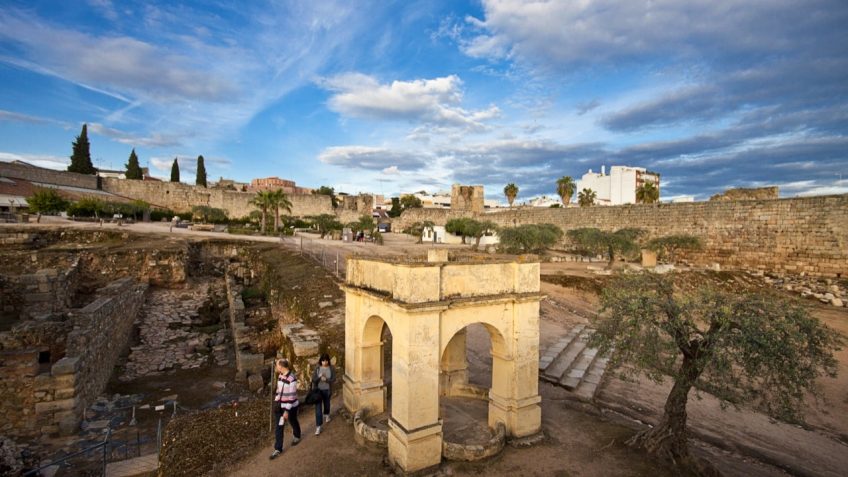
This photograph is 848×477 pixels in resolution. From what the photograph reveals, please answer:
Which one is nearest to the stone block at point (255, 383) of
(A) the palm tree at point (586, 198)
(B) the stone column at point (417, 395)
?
(B) the stone column at point (417, 395)

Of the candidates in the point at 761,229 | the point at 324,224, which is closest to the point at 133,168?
the point at 324,224

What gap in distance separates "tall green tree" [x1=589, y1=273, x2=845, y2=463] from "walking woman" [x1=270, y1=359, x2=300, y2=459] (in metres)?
5.17

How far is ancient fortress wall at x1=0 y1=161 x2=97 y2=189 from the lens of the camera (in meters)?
45.0

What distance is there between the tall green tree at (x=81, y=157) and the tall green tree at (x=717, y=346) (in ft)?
232

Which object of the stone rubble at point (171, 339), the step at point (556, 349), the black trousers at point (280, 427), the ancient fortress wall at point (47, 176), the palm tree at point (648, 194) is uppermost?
the ancient fortress wall at point (47, 176)

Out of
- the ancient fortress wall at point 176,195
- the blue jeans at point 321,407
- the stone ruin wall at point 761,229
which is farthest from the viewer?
the ancient fortress wall at point 176,195

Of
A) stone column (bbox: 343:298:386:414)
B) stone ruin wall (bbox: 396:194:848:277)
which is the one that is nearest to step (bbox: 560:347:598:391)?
stone column (bbox: 343:298:386:414)

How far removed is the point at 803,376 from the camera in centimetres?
531

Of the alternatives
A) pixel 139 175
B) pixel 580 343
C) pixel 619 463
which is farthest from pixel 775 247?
pixel 139 175

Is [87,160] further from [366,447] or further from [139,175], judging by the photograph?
[366,447]

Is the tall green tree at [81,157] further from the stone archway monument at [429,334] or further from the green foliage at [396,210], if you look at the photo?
the stone archway monument at [429,334]

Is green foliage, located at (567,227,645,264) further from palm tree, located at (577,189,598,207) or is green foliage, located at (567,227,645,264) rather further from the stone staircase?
palm tree, located at (577,189,598,207)

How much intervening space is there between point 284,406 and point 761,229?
29516mm

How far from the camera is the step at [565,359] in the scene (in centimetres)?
962
